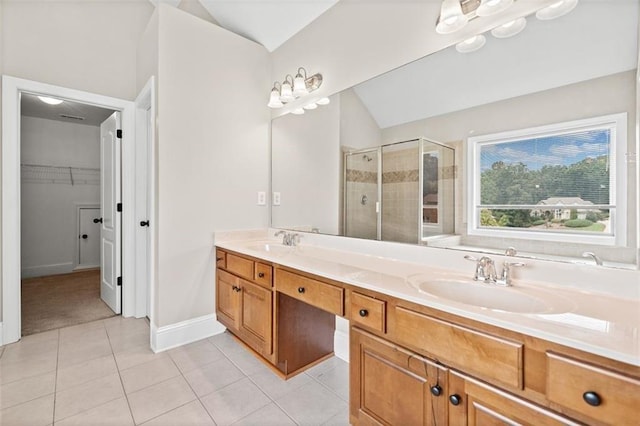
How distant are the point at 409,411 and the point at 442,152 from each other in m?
1.21

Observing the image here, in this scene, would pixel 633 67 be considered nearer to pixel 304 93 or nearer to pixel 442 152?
pixel 442 152

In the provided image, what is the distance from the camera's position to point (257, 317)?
77.7 inches

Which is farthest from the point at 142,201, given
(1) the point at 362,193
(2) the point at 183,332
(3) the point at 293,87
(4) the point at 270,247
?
(1) the point at 362,193

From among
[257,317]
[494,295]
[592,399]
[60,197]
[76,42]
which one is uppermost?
[76,42]

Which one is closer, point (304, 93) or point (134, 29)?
point (304, 93)

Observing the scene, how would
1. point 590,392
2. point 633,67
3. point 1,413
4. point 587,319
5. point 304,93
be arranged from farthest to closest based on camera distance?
point 304,93 → point 1,413 → point 633,67 → point 587,319 → point 590,392

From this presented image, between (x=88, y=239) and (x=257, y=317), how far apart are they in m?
4.34

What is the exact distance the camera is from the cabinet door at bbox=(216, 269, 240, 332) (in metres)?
2.20

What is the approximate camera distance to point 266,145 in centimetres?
279

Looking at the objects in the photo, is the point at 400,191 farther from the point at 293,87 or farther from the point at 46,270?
the point at 46,270

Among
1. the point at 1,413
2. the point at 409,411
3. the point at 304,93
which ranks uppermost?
the point at 304,93

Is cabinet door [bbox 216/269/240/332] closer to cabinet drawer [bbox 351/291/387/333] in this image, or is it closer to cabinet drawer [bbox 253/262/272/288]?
cabinet drawer [bbox 253/262/272/288]

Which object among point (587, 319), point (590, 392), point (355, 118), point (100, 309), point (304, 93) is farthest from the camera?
point (100, 309)

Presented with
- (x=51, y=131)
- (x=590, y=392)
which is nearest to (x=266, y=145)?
(x=590, y=392)
